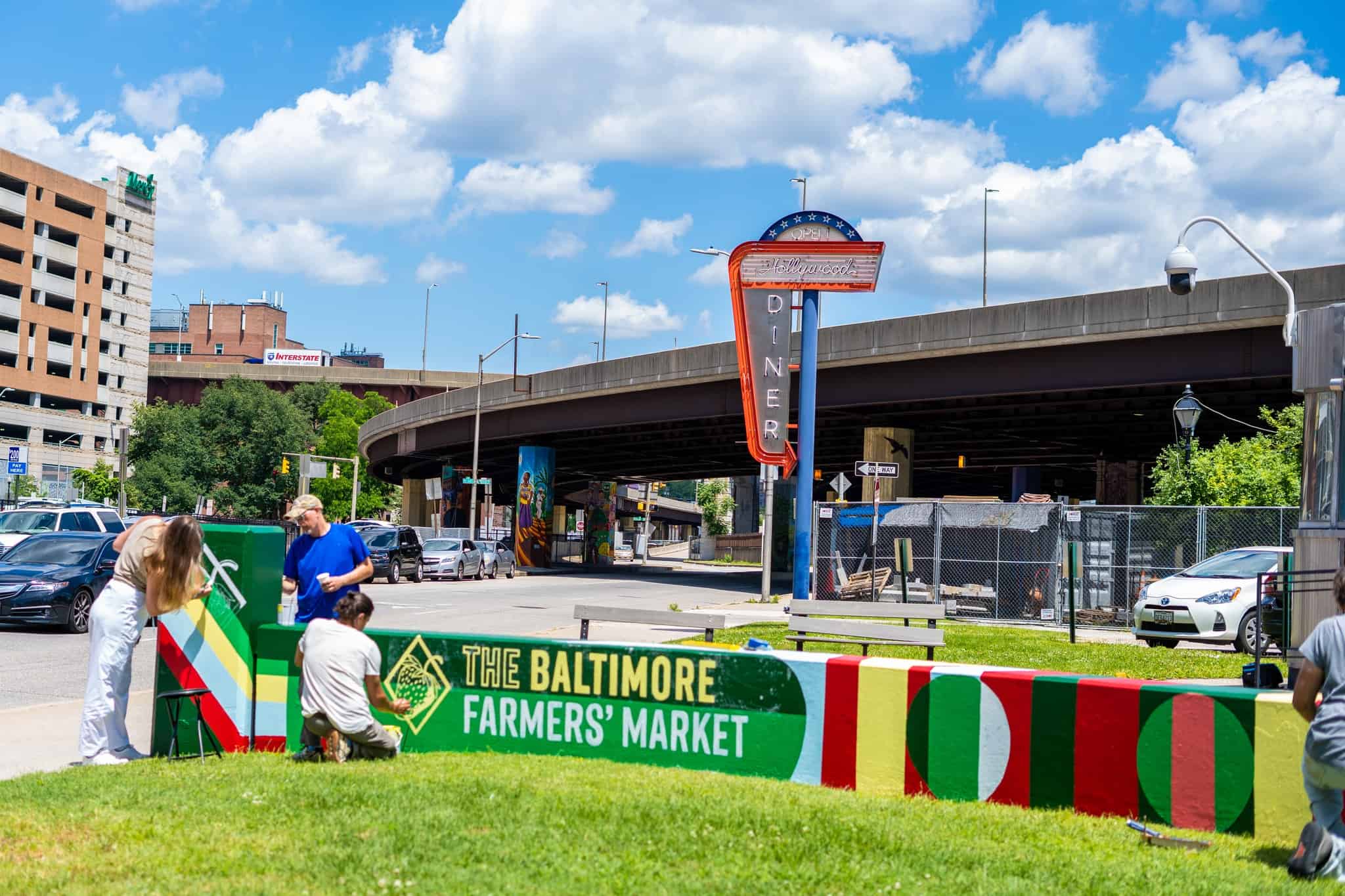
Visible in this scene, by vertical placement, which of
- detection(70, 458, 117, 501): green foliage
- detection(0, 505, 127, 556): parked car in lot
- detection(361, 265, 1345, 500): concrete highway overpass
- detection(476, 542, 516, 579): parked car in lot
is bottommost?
detection(476, 542, 516, 579): parked car in lot

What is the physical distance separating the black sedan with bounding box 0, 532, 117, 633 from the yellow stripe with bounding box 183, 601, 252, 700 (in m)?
10.3

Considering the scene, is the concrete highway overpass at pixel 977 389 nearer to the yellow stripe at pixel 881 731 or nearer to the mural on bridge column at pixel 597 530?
the mural on bridge column at pixel 597 530

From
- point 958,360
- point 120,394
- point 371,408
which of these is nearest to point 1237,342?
point 958,360

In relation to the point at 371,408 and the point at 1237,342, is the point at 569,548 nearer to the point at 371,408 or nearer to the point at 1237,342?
the point at 371,408

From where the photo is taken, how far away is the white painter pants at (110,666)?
7746 millimetres

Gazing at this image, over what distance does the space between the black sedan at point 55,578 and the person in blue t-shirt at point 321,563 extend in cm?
1021

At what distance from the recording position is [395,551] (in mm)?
36312

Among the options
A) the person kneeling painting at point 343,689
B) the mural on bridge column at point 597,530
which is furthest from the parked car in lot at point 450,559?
the person kneeling painting at point 343,689

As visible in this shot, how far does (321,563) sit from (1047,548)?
20051 mm

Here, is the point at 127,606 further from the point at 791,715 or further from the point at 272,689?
the point at 791,715

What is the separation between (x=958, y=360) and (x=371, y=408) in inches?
2782

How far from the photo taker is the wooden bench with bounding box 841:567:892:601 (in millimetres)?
28938

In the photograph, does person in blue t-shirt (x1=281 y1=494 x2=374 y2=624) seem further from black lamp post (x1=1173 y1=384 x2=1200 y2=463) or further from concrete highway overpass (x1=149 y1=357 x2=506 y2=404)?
concrete highway overpass (x1=149 y1=357 x2=506 y2=404)

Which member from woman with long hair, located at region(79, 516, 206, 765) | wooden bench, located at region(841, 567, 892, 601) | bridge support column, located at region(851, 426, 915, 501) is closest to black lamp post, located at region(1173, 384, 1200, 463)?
wooden bench, located at region(841, 567, 892, 601)
